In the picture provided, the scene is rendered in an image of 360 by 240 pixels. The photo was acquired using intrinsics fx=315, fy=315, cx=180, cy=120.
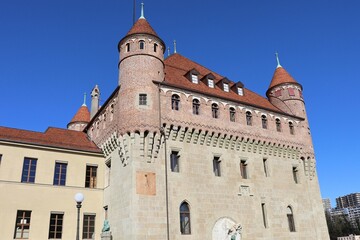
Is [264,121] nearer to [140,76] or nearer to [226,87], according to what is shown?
[226,87]

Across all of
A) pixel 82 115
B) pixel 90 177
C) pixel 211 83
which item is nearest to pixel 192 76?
pixel 211 83

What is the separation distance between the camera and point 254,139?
26641mm

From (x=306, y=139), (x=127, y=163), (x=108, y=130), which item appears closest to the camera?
(x=127, y=163)

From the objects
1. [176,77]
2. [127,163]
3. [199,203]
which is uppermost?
[176,77]

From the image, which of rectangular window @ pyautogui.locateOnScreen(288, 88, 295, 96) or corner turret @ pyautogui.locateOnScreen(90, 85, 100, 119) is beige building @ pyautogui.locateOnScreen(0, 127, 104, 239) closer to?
corner turret @ pyautogui.locateOnScreen(90, 85, 100, 119)

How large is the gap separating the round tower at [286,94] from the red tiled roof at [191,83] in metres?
1.21

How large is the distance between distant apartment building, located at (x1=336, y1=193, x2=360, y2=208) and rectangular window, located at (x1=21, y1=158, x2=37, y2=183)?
183 metres

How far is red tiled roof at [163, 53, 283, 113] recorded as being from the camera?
2605cm

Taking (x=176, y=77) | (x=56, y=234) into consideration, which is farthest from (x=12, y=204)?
(x=176, y=77)

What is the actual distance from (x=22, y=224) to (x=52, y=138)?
714 centimetres

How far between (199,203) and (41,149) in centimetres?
1272

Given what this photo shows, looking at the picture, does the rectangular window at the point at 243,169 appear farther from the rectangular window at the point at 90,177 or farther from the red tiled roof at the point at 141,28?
the red tiled roof at the point at 141,28

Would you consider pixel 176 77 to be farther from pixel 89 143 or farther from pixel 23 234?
pixel 23 234

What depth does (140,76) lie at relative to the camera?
23297 millimetres
